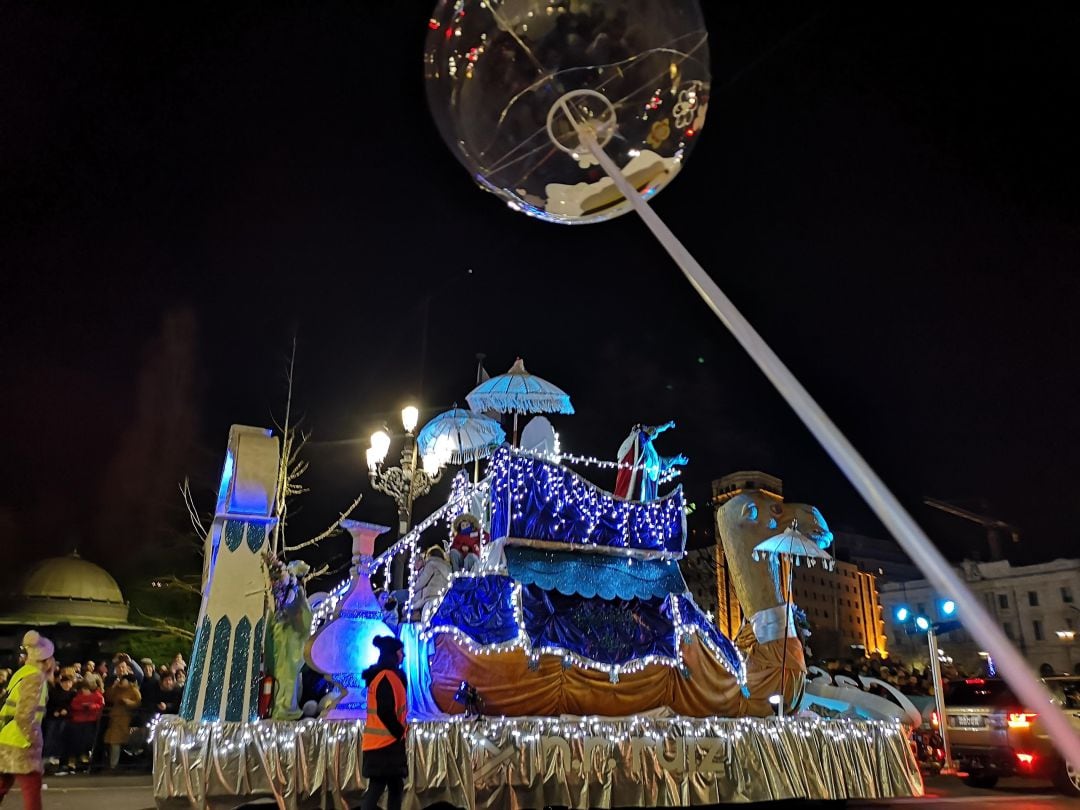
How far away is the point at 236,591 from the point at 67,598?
70.9 feet

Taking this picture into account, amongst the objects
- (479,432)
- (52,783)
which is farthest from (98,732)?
(479,432)

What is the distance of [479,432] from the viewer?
12195 mm

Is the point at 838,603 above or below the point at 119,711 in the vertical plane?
above

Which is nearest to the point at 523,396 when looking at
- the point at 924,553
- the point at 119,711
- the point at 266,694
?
the point at 266,694

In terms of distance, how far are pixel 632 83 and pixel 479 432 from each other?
348 inches

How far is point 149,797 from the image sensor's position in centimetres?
860

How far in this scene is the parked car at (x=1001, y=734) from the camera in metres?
10.2

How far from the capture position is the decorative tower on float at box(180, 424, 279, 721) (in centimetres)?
684

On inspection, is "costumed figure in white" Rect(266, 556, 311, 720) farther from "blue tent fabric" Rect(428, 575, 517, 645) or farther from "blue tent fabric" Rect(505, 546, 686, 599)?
"blue tent fabric" Rect(505, 546, 686, 599)

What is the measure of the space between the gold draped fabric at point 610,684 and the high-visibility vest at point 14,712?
353 cm

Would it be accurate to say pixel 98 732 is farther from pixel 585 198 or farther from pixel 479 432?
pixel 585 198

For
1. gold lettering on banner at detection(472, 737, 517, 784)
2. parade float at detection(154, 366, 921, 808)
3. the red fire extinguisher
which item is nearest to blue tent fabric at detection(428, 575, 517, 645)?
parade float at detection(154, 366, 921, 808)

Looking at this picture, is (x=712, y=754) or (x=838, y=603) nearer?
(x=712, y=754)

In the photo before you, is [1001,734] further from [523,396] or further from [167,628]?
Result: [167,628]
